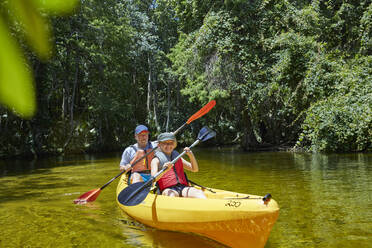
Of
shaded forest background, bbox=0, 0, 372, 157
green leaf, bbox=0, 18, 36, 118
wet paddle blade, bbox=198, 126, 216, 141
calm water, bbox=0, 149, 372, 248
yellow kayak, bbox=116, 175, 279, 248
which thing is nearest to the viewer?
green leaf, bbox=0, 18, 36, 118

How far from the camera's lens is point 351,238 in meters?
3.48

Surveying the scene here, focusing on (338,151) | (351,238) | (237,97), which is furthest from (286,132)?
(351,238)

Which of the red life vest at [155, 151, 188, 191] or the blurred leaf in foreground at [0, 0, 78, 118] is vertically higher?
the blurred leaf in foreground at [0, 0, 78, 118]

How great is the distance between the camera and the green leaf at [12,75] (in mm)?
598

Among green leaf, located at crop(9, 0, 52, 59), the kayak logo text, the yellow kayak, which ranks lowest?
→ the yellow kayak

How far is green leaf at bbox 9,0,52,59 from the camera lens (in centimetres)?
61

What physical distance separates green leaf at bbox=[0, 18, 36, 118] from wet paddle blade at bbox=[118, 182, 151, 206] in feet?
11.8

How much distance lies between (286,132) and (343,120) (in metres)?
6.09

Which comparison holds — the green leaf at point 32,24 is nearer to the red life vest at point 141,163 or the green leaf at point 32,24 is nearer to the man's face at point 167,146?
the man's face at point 167,146

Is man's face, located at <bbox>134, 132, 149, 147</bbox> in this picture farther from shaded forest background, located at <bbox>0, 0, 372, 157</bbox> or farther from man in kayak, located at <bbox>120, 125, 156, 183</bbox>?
shaded forest background, located at <bbox>0, 0, 372, 157</bbox>

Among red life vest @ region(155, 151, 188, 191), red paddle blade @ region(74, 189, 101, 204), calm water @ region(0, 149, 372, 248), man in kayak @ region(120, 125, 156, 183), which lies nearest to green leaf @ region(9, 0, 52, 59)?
calm water @ region(0, 149, 372, 248)

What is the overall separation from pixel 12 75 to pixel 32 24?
0.10 metres

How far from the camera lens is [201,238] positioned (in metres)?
3.77

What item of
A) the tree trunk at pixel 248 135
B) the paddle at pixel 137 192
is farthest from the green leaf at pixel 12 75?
the tree trunk at pixel 248 135
